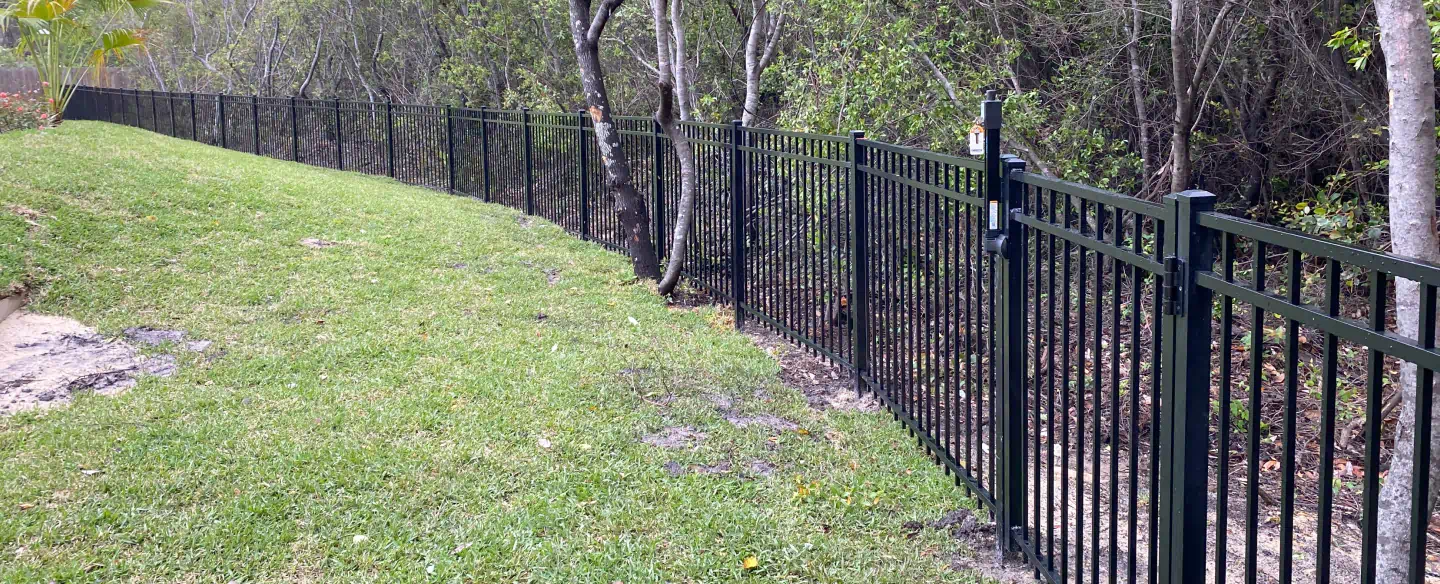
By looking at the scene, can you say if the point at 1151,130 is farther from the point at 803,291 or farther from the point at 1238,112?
the point at 803,291

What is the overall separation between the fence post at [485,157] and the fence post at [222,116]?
30.0 ft

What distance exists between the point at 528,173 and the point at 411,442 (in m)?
8.63

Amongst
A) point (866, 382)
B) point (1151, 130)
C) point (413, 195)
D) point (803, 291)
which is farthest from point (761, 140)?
point (413, 195)

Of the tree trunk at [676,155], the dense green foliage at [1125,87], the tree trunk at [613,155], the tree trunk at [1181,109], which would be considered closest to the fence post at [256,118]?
the dense green foliage at [1125,87]

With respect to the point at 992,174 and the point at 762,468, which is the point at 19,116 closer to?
the point at 762,468

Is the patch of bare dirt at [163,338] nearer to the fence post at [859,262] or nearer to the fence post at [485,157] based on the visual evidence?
the fence post at [859,262]

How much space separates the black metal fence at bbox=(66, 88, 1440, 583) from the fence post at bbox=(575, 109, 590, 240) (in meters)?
0.03

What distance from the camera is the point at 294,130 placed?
1994 centimetres

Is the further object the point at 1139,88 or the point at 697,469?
the point at 1139,88

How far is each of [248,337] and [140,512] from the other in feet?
9.74

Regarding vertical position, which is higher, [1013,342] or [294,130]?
[294,130]

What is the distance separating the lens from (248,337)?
7223 mm

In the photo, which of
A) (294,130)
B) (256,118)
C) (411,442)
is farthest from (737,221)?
(256,118)

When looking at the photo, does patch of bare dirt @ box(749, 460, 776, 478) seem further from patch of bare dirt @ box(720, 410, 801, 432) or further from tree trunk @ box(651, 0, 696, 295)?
tree trunk @ box(651, 0, 696, 295)
